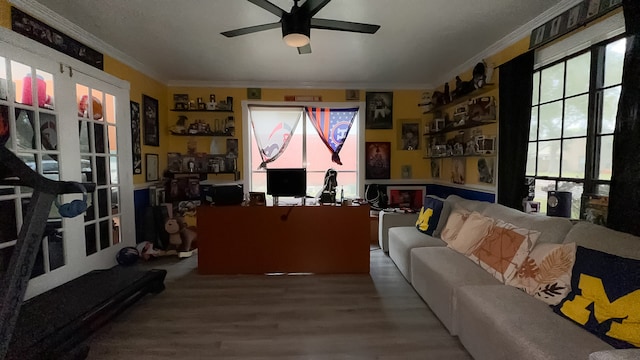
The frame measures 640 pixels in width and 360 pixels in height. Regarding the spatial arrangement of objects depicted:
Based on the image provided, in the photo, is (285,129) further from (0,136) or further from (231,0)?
(0,136)

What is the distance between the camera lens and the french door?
2.43 m

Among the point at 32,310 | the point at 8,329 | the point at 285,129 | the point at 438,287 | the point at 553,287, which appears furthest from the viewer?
→ the point at 285,129

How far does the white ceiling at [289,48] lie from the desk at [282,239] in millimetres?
1809

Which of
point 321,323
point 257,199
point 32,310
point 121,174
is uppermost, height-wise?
point 121,174

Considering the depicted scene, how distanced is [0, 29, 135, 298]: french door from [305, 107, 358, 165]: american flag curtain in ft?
8.72

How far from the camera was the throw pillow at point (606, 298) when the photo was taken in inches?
55.6

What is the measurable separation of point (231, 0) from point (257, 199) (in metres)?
2.00

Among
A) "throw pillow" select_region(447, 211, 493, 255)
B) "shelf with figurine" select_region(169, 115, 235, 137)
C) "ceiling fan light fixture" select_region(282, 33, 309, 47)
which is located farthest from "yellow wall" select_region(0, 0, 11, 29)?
"throw pillow" select_region(447, 211, 493, 255)

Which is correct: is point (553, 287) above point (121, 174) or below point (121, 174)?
below

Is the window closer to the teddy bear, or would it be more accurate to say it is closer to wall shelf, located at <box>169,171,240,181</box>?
wall shelf, located at <box>169,171,240,181</box>

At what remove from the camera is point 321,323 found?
7.95 ft

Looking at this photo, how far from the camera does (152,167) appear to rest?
440cm

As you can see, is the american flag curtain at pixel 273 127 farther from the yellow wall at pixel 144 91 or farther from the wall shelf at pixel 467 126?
the wall shelf at pixel 467 126

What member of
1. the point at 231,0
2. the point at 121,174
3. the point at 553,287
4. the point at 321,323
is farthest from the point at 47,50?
the point at 553,287
